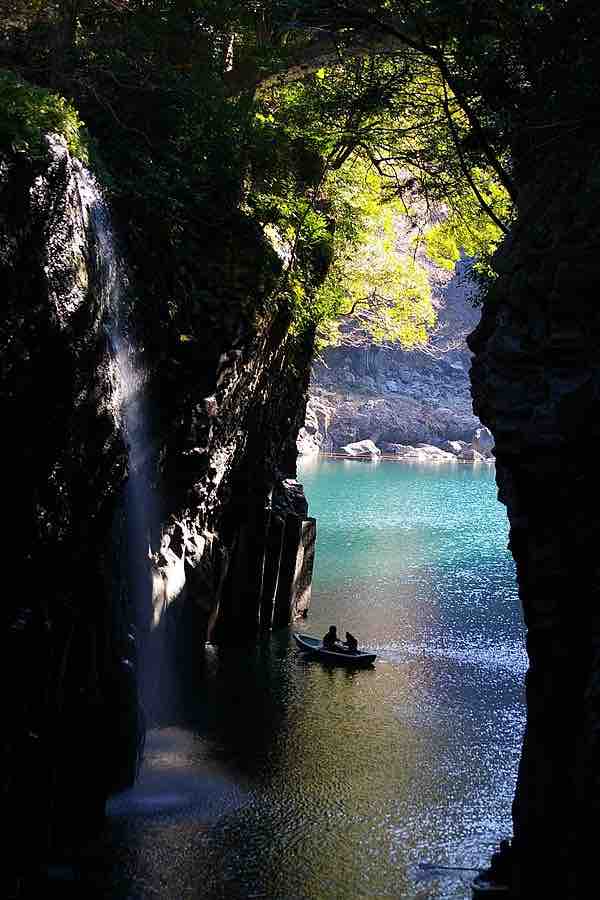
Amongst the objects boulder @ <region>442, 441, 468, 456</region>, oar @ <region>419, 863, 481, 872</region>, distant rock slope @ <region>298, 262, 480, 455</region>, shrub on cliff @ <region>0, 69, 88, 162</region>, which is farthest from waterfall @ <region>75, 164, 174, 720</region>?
boulder @ <region>442, 441, 468, 456</region>

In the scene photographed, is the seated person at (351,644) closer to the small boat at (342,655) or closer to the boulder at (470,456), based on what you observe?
the small boat at (342,655)

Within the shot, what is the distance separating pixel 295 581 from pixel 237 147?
15422 millimetres

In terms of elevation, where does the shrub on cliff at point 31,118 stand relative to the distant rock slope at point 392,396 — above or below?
below

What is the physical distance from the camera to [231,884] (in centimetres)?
1443

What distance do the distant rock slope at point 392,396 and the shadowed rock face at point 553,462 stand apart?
3309 inches

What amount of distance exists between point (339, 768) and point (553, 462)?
28.5 feet

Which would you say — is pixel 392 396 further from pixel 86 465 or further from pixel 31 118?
pixel 31 118

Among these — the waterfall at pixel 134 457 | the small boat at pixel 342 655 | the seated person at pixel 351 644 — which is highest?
the waterfall at pixel 134 457

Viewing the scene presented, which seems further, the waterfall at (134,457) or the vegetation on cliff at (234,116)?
the vegetation on cliff at (234,116)

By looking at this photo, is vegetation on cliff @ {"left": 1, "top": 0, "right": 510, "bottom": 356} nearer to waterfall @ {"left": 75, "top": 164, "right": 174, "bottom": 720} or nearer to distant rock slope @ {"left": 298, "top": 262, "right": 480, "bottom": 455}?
waterfall @ {"left": 75, "top": 164, "right": 174, "bottom": 720}

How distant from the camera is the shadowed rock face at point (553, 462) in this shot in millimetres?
12359

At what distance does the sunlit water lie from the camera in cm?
1481

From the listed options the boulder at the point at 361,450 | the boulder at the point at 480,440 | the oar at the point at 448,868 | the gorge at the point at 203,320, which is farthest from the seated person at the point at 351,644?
the boulder at the point at 480,440

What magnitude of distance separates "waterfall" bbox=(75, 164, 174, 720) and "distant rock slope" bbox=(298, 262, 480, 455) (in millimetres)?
76109
